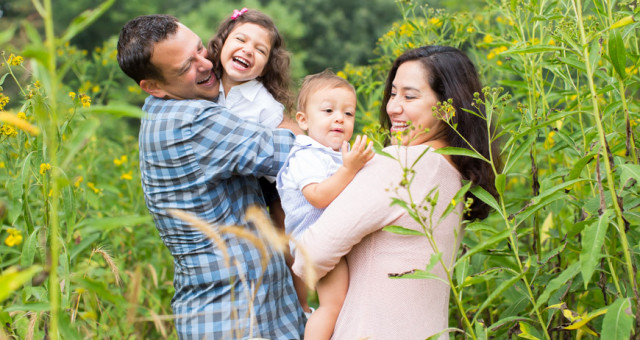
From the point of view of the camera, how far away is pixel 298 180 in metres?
1.94

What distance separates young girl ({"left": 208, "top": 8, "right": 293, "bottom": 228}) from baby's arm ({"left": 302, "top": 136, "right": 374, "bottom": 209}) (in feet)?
1.01

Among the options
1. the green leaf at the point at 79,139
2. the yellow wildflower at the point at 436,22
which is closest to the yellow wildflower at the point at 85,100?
the green leaf at the point at 79,139

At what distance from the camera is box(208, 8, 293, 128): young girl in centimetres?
226

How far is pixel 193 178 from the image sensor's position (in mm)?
2004

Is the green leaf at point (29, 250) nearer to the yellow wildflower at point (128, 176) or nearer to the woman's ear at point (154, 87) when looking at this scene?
the woman's ear at point (154, 87)

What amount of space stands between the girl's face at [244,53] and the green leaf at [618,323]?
1396 millimetres

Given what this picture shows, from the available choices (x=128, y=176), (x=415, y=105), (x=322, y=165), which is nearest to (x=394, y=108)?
(x=415, y=105)

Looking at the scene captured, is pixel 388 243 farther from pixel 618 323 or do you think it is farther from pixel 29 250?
pixel 29 250

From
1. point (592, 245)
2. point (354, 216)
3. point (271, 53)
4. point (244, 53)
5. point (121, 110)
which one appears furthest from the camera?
point (271, 53)

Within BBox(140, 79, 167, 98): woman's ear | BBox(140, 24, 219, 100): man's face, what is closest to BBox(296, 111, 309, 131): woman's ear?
BBox(140, 24, 219, 100): man's face

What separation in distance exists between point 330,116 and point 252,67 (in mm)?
365

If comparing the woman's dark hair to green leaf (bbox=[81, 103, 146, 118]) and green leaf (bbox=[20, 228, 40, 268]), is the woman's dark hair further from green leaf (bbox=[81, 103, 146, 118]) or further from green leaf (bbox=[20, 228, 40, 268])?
green leaf (bbox=[20, 228, 40, 268])

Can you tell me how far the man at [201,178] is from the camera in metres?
1.98

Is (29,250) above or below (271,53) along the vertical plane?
below
